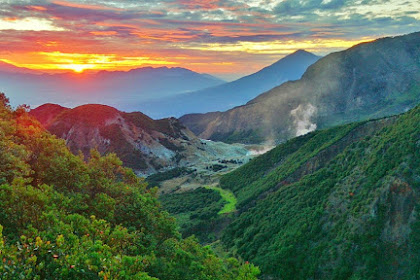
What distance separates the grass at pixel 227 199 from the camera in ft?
187

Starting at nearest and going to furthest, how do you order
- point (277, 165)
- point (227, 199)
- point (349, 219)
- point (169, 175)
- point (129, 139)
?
1. point (349, 219)
2. point (227, 199)
3. point (277, 165)
4. point (169, 175)
5. point (129, 139)

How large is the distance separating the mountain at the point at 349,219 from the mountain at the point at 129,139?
75.5m

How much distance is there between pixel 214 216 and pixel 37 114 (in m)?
129

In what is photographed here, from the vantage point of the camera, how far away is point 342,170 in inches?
1684

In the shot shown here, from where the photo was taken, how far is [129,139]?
12656 centimetres

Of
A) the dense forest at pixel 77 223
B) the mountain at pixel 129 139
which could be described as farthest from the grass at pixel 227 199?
the mountain at pixel 129 139

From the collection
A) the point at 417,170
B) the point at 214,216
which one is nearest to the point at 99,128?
the point at 214,216

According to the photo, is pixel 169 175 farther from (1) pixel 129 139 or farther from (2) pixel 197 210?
(2) pixel 197 210

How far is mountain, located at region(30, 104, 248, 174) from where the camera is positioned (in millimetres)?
122869

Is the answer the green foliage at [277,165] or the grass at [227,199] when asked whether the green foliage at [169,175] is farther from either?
the grass at [227,199]

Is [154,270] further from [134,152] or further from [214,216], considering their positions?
[134,152]

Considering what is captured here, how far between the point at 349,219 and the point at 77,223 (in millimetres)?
28791

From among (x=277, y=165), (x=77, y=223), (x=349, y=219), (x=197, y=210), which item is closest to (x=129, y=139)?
(x=277, y=165)

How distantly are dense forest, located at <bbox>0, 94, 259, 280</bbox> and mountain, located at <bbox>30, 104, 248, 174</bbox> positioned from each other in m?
98.7
